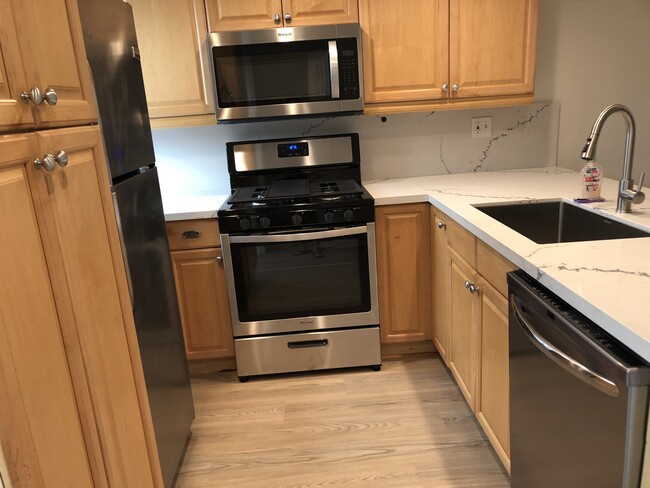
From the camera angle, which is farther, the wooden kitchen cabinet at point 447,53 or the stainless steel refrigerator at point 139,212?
the wooden kitchen cabinet at point 447,53

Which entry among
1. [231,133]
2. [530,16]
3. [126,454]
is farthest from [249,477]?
[530,16]

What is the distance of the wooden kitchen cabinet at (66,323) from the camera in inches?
33.4

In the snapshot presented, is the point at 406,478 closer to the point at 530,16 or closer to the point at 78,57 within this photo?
the point at 78,57

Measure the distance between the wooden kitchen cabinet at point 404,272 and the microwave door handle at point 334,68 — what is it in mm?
615

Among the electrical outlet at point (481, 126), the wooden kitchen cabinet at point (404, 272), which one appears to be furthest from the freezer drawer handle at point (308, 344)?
the electrical outlet at point (481, 126)

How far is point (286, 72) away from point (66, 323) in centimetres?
174

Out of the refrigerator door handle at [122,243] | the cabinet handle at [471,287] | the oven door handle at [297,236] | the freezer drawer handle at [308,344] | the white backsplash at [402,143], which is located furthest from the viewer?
the white backsplash at [402,143]

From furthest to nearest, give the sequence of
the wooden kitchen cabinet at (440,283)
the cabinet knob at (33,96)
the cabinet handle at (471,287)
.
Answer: the wooden kitchen cabinet at (440,283), the cabinet handle at (471,287), the cabinet knob at (33,96)

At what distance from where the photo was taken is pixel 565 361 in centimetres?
109

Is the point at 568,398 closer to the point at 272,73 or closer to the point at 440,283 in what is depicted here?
the point at 440,283

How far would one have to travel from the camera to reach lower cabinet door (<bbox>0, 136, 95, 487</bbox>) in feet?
2.67

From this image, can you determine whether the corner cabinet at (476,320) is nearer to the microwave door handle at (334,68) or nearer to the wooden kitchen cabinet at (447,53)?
the wooden kitchen cabinet at (447,53)

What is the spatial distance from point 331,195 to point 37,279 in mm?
1638

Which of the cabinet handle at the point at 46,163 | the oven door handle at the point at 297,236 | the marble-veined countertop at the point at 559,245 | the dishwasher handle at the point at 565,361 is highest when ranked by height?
the cabinet handle at the point at 46,163
